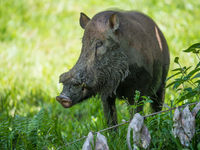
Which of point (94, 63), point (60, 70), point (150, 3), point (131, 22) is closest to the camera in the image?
point (94, 63)

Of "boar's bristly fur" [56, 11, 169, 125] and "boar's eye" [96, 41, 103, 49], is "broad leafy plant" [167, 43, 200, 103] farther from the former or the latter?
"boar's eye" [96, 41, 103, 49]

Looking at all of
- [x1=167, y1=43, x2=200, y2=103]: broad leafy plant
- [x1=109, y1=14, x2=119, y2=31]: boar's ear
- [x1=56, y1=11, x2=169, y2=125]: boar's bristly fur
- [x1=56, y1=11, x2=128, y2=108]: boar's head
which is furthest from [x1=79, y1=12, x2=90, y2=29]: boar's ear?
[x1=167, y1=43, x2=200, y2=103]: broad leafy plant

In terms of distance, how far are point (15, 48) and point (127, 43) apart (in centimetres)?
418

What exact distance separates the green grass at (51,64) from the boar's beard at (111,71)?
16.0 inches

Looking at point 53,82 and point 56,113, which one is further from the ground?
point 53,82

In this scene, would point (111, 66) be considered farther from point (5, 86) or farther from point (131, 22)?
point (5, 86)

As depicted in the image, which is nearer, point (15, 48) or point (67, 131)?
point (67, 131)

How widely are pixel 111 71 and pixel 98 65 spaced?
0.17 m

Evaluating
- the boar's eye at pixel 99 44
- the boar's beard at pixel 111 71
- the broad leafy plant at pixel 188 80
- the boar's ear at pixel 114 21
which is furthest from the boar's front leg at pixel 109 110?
the broad leafy plant at pixel 188 80

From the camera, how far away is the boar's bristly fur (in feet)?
9.78

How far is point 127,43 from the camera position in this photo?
3.35 meters

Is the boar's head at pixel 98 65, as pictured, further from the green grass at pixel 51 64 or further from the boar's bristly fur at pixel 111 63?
the green grass at pixel 51 64

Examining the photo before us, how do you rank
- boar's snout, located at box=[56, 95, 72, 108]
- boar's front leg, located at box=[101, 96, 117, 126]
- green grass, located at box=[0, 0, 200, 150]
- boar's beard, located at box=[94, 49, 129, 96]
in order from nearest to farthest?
boar's snout, located at box=[56, 95, 72, 108], boar's beard, located at box=[94, 49, 129, 96], green grass, located at box=[0, 0, 200, 150], boar's front leg, located at box=[101, 96, 117, 126]

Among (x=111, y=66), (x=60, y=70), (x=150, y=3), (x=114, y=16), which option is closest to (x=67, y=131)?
(x=111, y=66)
